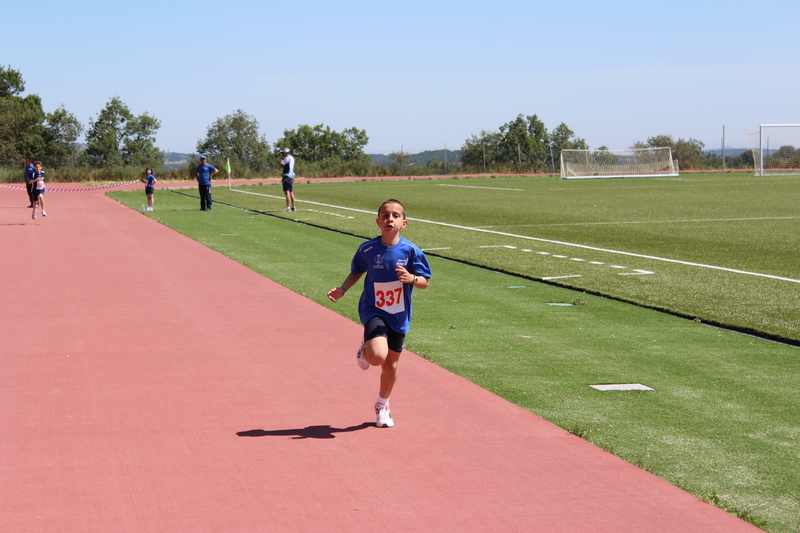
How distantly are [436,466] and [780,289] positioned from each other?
8.68m

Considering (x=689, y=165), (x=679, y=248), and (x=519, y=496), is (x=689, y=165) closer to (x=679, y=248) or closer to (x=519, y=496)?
(x=679, y=248)

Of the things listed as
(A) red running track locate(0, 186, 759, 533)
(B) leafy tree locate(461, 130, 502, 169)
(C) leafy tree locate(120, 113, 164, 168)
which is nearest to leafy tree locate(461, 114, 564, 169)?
(B) leafy tree locate(461, 130, 502, 169)

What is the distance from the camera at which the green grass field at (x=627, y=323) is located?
5719 mm

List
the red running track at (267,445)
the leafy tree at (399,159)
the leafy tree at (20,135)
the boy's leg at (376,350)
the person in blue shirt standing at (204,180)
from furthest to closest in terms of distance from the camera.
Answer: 1. the leafy tree at (20,135)
2. the leafy tree at (399,159)
3. the person in blue shirt standing at (204,180)
4. the boy's leg at (376,350)
5. the red running track at (267,445)

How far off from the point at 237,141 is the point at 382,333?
10066cm

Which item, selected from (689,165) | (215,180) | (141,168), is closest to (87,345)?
(215,180)

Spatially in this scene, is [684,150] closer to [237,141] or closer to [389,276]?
[237,141]

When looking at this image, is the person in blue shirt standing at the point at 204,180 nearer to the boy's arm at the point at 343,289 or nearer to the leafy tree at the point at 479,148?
the boy's arm at the point at 343,289

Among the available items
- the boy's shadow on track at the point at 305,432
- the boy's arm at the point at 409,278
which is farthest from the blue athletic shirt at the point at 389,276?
the boy's shadow on track at the point at 305,432

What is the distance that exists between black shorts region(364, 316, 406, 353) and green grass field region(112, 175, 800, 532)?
4.06ft

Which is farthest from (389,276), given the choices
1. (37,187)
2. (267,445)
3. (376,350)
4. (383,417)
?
(37,187)

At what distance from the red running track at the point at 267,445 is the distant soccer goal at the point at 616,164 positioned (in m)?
61.6

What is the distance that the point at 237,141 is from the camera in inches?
4085

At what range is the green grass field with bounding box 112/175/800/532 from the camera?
5.72 meters
